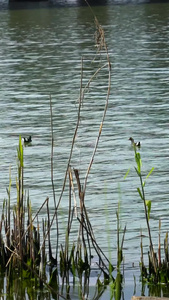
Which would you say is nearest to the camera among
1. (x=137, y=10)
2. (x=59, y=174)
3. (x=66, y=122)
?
(x=59, y=174)

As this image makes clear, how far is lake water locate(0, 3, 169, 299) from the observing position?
9031 mm

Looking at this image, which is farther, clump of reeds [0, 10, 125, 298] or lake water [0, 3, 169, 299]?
lake water [0, 3, 169, 299]

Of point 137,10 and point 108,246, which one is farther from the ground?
point 137,10

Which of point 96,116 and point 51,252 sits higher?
point 96,116

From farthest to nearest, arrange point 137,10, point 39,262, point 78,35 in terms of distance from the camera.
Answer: point 137,10 < point 78,35 < point 39,262

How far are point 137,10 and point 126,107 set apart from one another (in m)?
25.6

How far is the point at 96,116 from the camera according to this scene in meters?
14.6

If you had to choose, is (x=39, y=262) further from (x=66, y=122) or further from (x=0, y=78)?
(x=0, y=78)

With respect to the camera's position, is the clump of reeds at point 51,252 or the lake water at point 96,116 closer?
the clump of reeds at point 51,252

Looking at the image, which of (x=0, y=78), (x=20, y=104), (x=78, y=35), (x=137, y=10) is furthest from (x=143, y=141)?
(x=137, y=10)

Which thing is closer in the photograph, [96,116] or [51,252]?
[51,252]

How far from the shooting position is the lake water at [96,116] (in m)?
9.03

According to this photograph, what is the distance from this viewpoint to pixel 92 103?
52.0 ft

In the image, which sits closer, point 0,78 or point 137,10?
point 0,78
